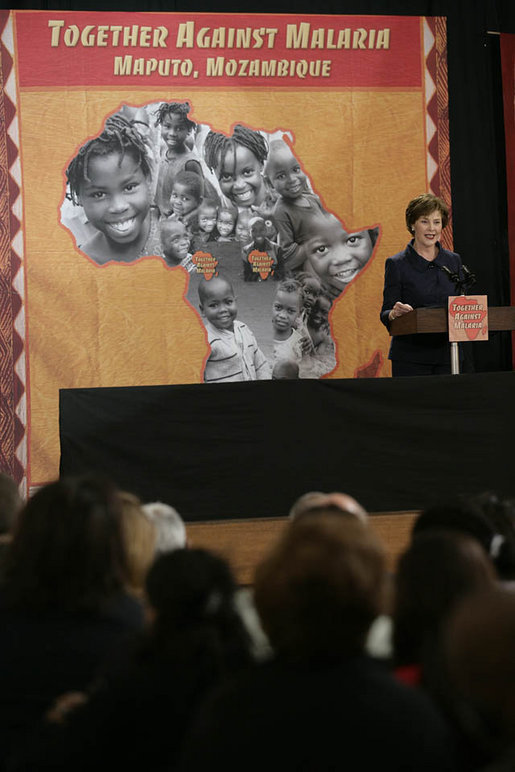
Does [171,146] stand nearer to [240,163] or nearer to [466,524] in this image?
[240,163]

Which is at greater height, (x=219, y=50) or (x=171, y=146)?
(x=219, y=50)

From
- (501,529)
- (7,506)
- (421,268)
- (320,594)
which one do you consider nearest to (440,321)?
(421,268)

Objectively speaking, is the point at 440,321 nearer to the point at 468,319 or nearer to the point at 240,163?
the point at 468,319

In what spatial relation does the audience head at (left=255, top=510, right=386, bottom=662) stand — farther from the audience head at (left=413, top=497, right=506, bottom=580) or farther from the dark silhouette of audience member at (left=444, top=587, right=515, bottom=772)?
the audience head at (left=413, top=497, right=506, bottom=580)

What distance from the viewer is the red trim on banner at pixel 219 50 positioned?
19.5 feet

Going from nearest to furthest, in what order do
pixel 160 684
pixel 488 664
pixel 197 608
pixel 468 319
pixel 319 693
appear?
pixel 488 664 → pixel 319 693 → pixel 160 684 → pixel 197 608 → pixel 468 319

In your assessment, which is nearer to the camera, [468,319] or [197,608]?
[197,608]

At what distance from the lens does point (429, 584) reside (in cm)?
135

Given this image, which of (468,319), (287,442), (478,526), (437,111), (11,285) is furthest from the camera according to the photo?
(437,111)

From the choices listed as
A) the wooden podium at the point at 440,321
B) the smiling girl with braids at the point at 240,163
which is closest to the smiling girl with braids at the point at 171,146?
the smiling girl with braids at the point at 240,163

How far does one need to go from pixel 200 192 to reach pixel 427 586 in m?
5.03

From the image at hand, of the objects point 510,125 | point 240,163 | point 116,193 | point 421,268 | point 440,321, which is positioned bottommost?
point 440,321

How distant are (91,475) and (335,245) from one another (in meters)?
4.79

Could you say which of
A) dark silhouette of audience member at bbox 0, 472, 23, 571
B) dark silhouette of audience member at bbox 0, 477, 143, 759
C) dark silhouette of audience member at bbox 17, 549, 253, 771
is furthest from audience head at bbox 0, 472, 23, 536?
dark silhouette of audience member at bbox 17, 549, 253, 771
